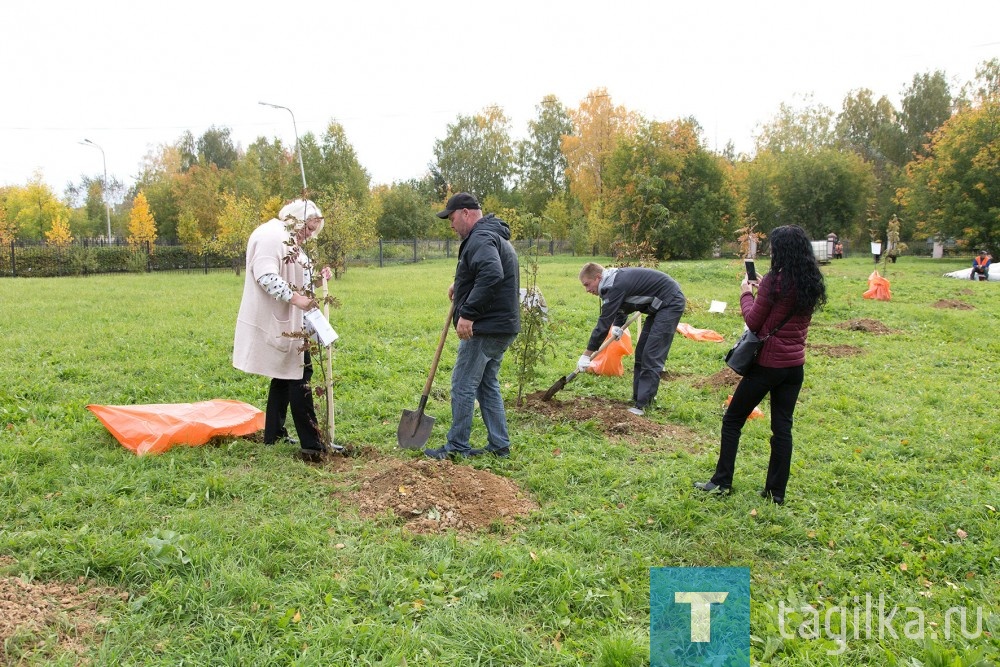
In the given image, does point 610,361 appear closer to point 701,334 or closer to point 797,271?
point 701,334

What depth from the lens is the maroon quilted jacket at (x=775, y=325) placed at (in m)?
3.97

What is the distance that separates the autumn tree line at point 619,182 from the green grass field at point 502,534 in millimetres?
2671

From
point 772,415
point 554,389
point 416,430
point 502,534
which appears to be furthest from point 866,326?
point 502,534

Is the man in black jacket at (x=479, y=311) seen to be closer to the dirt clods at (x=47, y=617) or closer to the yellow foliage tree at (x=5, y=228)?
the dirt clods at (x=47, y=617)

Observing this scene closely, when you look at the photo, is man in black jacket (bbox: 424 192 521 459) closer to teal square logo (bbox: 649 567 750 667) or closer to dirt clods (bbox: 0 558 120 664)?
teal square logo (bbox: 649 567 750 667)

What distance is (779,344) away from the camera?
3994 millimetres

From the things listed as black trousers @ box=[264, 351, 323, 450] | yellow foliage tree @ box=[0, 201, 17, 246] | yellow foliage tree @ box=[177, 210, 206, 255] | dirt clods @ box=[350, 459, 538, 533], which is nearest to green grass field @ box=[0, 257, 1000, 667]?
dirt clods @ box=[350, 459, 538, 533]

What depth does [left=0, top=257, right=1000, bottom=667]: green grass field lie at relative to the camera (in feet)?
9.09

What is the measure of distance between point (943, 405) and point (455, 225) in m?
5.17

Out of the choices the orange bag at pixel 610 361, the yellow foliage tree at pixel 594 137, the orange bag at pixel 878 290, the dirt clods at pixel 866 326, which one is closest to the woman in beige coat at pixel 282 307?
the orange bag at pixel 610 361

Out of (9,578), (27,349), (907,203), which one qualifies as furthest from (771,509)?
(907,203)

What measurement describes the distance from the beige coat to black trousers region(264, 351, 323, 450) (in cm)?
15

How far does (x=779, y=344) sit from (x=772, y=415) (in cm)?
50

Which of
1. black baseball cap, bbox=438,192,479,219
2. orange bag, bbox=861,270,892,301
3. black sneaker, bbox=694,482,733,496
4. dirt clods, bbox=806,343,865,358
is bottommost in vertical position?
black sneaker, bbox=694,482,733,496
